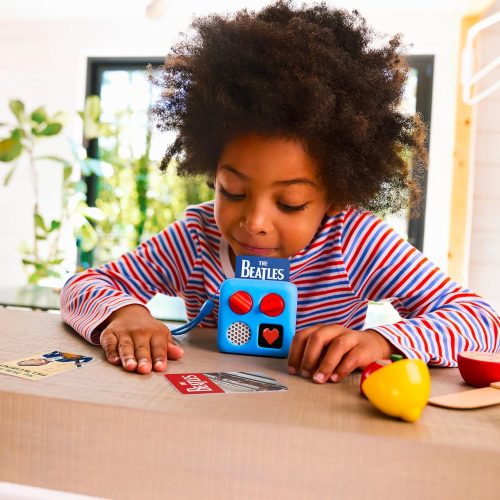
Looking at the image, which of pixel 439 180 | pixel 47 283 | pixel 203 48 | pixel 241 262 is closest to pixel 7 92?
pixel 47 283

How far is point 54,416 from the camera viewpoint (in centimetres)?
48

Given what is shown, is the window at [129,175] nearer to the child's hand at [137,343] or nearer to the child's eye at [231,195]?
the child's eye at [231,195]

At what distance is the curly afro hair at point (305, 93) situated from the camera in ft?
2.72

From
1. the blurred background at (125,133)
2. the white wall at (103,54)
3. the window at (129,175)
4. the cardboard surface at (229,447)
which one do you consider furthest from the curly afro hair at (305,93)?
the window at (129,175)

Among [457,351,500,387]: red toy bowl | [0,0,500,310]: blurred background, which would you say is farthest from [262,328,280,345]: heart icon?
[0,0,500,310]: blurred background

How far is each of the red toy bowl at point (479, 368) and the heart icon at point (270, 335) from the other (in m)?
0.21

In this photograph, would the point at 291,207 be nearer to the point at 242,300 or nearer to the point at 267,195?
the point at 267,195

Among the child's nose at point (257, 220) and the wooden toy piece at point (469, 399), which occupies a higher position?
the child's nose at point (257, 220)

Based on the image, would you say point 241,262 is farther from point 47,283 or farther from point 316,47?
point 47,283

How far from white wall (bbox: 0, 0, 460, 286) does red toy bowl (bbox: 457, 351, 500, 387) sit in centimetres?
259

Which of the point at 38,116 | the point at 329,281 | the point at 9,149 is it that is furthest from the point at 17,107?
the point at 329,281

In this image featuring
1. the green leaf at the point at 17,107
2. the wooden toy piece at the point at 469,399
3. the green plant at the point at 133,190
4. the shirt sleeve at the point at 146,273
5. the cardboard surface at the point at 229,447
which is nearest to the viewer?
the cardboard surface at the point at 229,447

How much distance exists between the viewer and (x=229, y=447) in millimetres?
452

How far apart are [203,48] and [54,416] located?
0.63 metres
